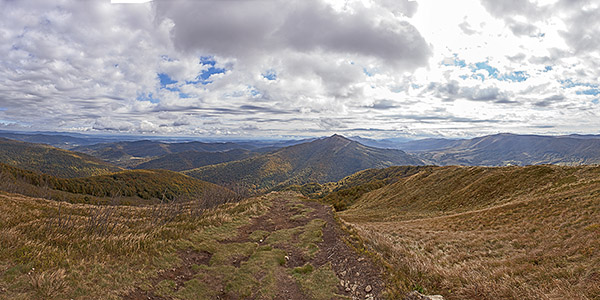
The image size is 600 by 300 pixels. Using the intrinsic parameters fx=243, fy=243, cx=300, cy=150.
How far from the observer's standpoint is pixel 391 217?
146ft

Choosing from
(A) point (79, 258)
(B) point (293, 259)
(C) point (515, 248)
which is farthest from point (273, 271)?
(C) point (515, 248)

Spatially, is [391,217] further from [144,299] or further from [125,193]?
[125,193]

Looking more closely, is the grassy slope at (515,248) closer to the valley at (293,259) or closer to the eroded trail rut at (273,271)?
the valley at (293,259)

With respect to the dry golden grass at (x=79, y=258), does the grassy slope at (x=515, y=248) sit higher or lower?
lower

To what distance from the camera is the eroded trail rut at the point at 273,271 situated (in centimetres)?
1090

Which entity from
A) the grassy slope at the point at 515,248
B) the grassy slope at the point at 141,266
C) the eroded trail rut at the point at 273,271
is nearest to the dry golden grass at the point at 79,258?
the grassy slope at the point at 141,266

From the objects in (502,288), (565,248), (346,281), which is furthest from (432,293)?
(565,248)

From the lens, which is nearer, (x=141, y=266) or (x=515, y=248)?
(x=141, y=266)

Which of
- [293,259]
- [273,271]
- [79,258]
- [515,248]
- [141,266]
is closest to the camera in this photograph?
[79,258]

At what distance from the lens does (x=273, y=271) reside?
13.2 metres

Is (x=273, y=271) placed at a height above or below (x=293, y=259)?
above

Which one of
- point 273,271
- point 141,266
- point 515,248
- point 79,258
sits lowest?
point 515,248

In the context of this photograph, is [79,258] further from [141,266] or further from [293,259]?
[293,259]

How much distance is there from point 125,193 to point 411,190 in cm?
17389
